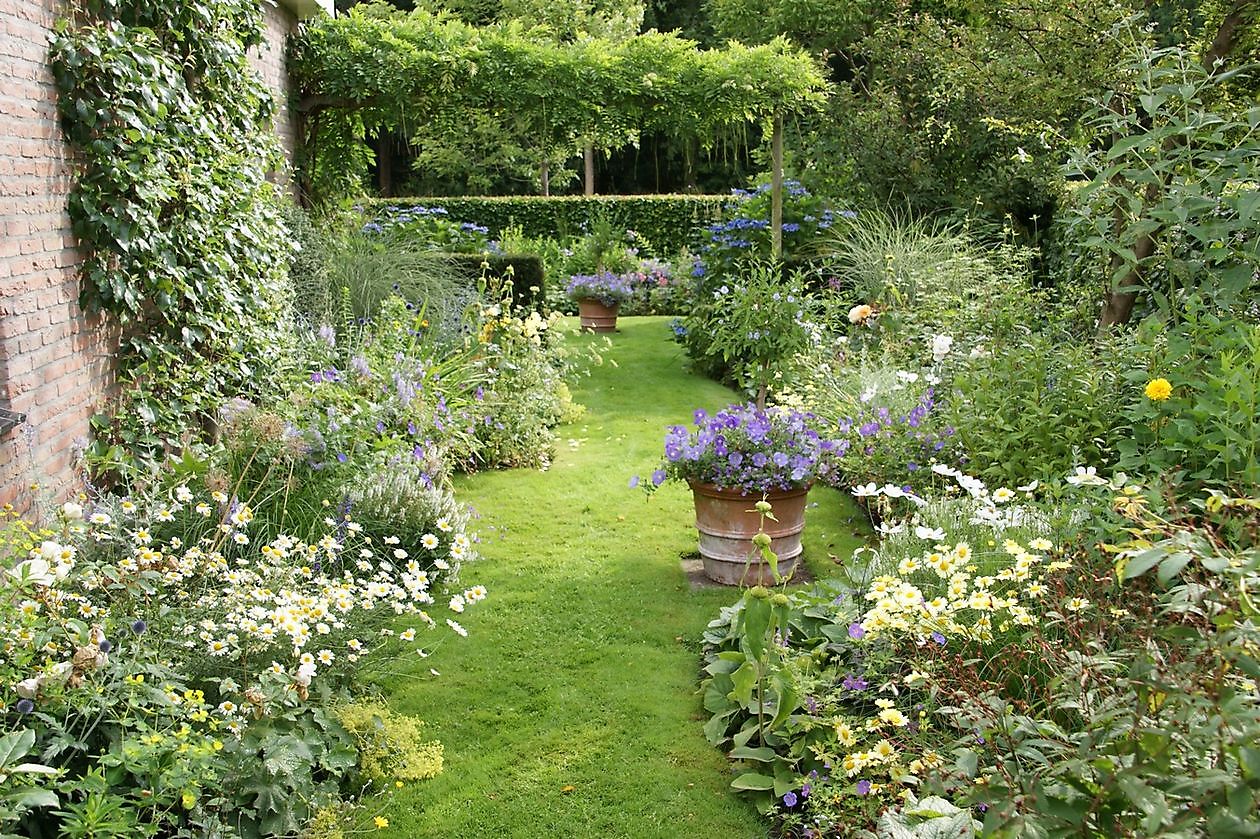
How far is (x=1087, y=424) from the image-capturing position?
12.3 ft

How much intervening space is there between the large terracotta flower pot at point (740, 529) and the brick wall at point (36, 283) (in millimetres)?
2537

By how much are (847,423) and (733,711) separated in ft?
7.60

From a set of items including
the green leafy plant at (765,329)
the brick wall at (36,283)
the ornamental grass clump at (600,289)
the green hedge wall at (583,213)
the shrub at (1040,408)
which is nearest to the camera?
the brick wall at (36,283)

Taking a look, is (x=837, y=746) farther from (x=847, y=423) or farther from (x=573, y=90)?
(x=573, y=90)

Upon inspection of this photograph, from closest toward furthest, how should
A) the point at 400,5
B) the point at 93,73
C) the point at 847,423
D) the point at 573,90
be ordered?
the point at 93,73 < the point at 847,423 < the point at 573,90 < the point at 400,5

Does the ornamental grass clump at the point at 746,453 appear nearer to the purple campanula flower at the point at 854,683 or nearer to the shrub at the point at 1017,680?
the shrub at the point at 1017,680

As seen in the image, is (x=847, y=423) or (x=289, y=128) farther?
(x=289, y=128)

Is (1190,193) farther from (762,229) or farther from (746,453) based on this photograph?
(762,229)

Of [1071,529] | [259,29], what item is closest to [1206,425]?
[1071,529]

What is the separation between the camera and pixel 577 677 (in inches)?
140

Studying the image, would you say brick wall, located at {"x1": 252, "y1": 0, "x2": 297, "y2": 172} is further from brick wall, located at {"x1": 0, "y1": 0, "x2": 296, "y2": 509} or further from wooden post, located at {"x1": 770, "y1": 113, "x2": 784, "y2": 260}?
wooden post, located at {"x1": 770, "y1": 113, "x2": 784, "y2": 260}

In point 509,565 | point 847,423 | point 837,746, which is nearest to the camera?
point 837,746

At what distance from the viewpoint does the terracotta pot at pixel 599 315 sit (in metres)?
10.9

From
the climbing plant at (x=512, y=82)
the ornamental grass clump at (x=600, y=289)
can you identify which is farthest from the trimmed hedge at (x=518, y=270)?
the ornamental grass clump at (x=600, y=289)
